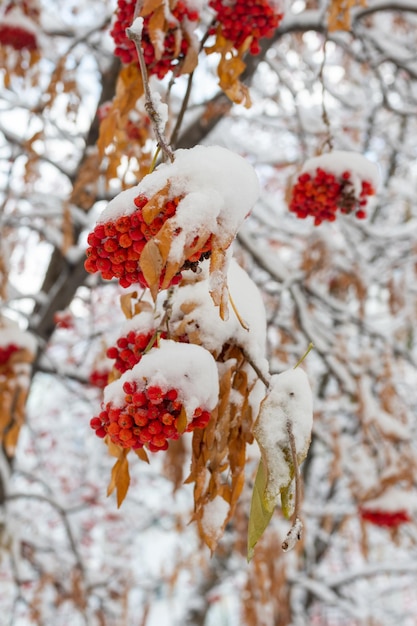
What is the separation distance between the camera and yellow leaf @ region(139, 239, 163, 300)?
0.64 m

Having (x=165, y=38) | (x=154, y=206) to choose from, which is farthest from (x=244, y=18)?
(x=154, y=206)

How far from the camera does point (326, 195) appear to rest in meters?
1.44

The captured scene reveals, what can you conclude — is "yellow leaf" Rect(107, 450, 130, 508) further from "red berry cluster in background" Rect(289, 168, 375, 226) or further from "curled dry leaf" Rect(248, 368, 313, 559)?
"red berry cluster in background" Rect(289, 168, 375, 226)

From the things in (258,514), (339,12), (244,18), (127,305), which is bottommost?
(258,514)

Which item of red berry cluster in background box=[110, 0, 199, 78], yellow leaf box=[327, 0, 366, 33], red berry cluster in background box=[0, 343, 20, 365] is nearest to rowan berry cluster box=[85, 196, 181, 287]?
red berry cluster in background box=[110, 0, 199, 78]

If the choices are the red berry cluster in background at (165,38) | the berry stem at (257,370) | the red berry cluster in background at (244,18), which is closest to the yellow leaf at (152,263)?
the berry stem at (257,370)

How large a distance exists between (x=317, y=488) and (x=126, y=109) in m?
5.95

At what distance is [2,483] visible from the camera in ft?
10.4

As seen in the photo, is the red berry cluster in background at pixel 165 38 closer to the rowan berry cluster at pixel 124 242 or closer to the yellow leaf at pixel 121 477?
the rowan berry cluster at pixel 124 242

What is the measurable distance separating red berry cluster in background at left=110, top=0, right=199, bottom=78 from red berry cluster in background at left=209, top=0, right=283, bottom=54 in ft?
0.37

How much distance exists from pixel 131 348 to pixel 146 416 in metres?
0.16

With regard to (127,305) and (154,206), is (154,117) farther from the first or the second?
(127,305)

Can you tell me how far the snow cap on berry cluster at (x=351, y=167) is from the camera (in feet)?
4.61

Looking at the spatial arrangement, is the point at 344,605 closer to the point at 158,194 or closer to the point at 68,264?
the point at 68,264
